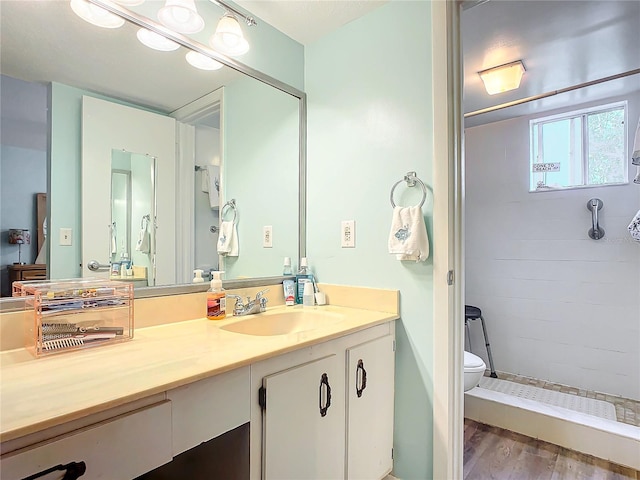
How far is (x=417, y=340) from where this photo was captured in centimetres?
150

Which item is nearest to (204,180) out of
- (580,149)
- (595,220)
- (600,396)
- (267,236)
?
(267,236)

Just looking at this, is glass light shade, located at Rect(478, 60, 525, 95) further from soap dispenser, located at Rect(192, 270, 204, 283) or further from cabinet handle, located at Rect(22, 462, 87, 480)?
cabinet handle, located at Rect(22, 462, 87, 480)

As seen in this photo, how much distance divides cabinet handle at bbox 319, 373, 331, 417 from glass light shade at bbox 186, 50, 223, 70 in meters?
1.35

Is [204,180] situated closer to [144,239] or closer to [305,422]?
[144,239]

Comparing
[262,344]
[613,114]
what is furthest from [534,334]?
[262,344]

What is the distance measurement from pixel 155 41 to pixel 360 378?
1500 mm

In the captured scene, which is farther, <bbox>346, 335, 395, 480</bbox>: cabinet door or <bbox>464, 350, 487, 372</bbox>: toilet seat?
<bbox>464, 350, 487, 372</bbox>: toilet seat

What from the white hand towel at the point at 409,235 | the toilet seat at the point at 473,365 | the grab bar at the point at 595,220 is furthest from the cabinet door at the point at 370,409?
the grab bar at the point at 595,220

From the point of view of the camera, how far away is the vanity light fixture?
4.86 ft

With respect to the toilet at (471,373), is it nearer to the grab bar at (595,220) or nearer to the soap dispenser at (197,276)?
the grab bar at (595,220)

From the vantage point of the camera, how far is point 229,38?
1518 mm

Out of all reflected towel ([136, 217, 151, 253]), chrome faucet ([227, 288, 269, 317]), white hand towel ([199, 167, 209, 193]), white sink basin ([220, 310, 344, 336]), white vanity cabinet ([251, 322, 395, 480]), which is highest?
white hand towel ([199, 167, 209, 193])

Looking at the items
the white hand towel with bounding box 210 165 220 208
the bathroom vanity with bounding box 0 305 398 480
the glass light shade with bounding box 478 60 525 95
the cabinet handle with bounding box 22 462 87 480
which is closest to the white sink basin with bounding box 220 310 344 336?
the bathroom vanity with bounding box 0 305 398 480

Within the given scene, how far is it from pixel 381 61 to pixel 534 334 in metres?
2.43
